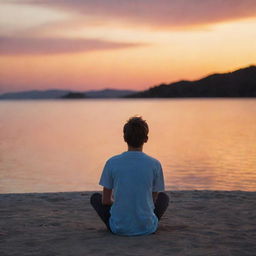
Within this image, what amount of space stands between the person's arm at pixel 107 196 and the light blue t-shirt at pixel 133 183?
0.09 metres

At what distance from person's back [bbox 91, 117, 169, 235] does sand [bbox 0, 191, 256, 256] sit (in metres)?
0.22

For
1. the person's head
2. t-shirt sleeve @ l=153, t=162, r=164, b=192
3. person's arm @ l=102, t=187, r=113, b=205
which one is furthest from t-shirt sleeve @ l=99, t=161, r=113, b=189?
t-shirt sleeve @ l=153, t=162, r=164, b=192

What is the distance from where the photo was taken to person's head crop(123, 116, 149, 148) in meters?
5.57

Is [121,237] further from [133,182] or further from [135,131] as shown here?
[135,131]

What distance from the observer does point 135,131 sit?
220 inches

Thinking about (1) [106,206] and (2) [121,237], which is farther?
(1) [106,206]

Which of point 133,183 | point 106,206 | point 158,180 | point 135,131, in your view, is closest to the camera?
point 135,131

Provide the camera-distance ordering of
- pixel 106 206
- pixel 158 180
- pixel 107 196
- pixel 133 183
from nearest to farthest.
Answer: pixel 133 183 → pixel 158 180 → pixel 107 196 → pixel 106 206

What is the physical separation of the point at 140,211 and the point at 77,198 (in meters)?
3.93

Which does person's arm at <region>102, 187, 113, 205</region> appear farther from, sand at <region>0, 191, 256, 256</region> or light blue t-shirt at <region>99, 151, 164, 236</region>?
sand at <region>0, 191, 256, 256</region>

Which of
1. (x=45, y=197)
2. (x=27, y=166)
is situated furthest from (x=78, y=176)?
(x=45, y=197)

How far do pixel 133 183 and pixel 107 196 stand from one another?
396mm

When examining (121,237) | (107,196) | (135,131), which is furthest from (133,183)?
(121,237)

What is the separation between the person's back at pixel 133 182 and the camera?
5.64m
